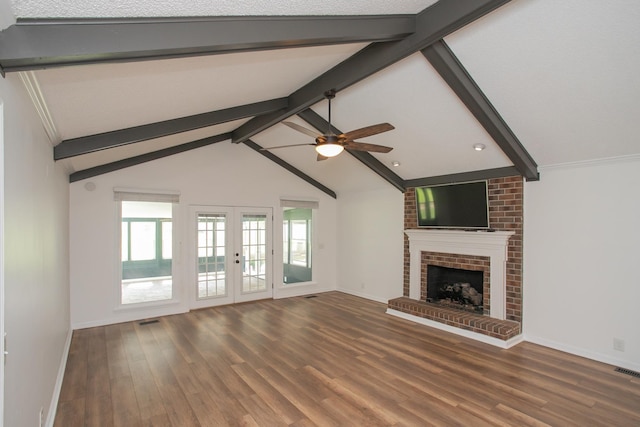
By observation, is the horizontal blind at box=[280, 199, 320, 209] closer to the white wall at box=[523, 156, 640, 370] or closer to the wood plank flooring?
the wood plank flooring

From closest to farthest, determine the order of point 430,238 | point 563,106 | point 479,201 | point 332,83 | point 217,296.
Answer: point 563,106, point 332,83, point 479,201, point 430,238, point 217,296

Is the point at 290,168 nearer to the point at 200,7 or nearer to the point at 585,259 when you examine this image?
the point at 585,259

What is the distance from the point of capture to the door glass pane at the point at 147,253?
21.1 ft

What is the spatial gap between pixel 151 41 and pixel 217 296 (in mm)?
5509

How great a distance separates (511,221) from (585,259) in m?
1.00

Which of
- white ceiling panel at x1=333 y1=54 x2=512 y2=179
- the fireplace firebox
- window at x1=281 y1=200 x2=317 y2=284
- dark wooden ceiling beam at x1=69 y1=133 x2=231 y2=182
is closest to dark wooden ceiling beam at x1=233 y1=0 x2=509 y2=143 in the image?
white ceiling panel at x1=333 y1=54 x2=512 y2=179

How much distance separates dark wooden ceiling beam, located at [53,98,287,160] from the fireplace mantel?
11.3 feet

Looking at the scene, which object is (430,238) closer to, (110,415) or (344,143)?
(344,143)

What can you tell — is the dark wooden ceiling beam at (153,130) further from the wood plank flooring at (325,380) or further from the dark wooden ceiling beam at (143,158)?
the wood plank flooring at (325,380)

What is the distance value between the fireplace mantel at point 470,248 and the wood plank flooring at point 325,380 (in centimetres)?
82

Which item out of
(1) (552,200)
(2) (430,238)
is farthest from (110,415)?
(1) (552,200)

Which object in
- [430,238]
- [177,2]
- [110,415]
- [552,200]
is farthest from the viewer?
[430,238]

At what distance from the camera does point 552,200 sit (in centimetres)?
450

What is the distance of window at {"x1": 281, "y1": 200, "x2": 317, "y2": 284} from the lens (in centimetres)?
775
